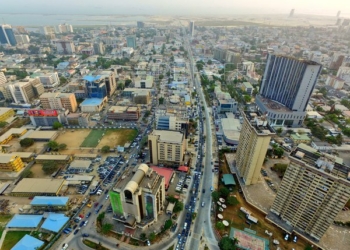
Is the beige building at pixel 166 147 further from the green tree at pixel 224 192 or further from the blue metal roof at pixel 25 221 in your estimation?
the blue metal roof at pixel 25 221

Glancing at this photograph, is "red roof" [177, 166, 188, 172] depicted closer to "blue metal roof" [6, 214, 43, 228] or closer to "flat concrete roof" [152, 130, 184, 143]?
"flat concrete roof" [152, 130, 184, 143]

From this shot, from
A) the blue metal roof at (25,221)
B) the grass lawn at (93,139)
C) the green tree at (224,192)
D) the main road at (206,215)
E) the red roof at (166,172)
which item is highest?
the green tree at (224,192)

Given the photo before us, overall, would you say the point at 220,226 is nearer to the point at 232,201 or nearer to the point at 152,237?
the point at 232,201

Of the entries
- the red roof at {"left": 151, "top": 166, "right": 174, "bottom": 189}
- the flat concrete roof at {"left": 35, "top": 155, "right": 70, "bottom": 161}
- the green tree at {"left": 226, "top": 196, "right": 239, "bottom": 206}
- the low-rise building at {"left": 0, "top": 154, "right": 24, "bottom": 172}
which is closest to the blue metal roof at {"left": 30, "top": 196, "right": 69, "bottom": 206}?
the flat concrete roof at {"left": 35, "top": 155, "right": 70, "bottom": 161}

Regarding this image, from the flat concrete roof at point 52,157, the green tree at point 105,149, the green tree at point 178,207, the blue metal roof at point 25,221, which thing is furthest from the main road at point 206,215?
the flat concrete roof at point 52,157

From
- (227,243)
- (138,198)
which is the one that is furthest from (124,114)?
(227,243)

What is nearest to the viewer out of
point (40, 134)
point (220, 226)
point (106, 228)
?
point (106, 228)
